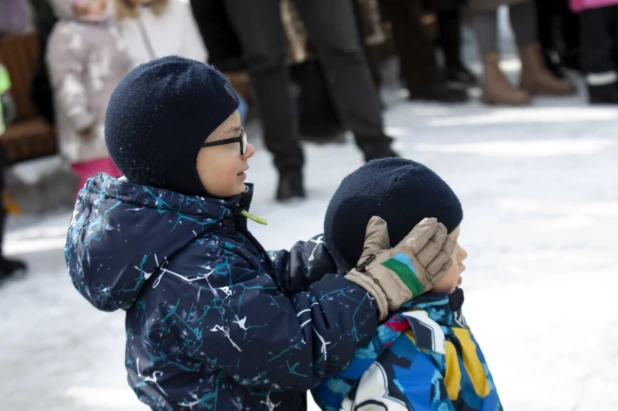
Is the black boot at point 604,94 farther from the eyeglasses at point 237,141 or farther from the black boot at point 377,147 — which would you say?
the eyeglasses at point 237,141

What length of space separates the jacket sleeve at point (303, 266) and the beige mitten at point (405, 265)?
0.73ft

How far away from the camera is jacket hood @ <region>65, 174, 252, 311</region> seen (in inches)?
53.7

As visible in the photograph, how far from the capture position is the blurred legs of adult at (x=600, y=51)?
4363mm

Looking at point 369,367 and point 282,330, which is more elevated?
point 282,330

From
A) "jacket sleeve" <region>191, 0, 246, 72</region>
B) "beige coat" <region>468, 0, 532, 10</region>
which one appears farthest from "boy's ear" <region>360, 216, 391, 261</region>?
"beige coat" <region>468, 0, 532, 10</region>

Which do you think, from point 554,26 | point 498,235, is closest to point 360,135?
point 498,235

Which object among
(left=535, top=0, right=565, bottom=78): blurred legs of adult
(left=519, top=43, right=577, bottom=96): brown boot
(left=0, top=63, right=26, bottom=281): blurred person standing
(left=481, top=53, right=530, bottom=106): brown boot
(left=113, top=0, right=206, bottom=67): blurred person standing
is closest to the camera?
(left=0, top=63, right=26, bottom=281): blurred person standing

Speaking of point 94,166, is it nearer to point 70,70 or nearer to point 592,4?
point 70,70

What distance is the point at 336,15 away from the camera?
324 centimetres

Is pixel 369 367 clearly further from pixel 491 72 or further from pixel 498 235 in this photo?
pixel 491 72

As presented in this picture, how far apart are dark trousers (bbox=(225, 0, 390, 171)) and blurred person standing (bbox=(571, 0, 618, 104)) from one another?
1.62 metres

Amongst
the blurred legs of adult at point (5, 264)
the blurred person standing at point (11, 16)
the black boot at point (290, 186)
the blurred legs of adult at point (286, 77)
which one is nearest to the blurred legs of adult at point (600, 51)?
the blurred legs of adult at point (286, 77)

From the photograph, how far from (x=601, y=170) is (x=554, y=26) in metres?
2.90

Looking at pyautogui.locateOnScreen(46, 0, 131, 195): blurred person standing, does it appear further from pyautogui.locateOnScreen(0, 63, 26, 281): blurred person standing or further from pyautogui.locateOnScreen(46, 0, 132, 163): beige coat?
pyautogui.locateOnScreen(0, 63, 26, 281): blurred person standing
